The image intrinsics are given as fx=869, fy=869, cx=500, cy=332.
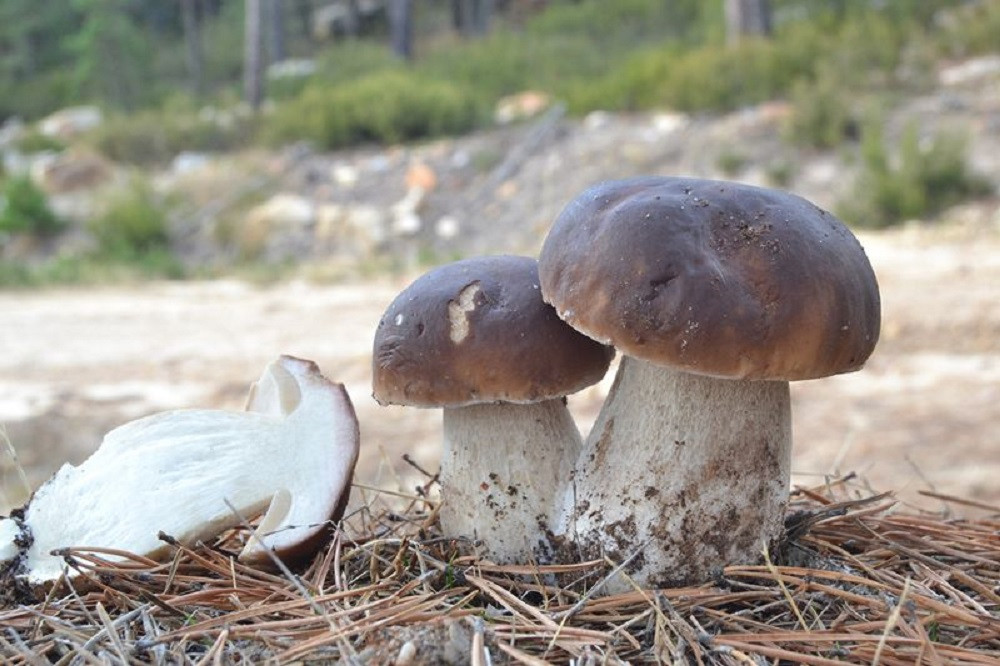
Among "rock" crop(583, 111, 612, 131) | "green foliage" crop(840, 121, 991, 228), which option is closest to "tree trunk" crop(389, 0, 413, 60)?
"rock" crop(583, 111, 612, 131)

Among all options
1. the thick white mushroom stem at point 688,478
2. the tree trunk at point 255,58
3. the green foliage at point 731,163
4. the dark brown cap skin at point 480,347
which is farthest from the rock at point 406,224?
the thick white mushroom stem at point 688,478

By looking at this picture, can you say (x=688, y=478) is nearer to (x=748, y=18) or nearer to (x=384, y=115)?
(x=748, y=18)

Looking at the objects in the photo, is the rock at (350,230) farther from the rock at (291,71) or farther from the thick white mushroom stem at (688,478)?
the rock at (291,71)

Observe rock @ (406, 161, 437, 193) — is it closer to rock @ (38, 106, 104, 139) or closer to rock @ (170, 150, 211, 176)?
rock @ (170, 150, 211, 176)

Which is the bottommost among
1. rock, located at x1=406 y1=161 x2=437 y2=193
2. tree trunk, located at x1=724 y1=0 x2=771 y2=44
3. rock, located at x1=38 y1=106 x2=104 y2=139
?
rock, located at x1=406 y1=161 x2=437 y2=193

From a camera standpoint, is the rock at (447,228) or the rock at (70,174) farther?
the rock at (70,174)

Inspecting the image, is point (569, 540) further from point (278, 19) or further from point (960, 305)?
point (278, 19)
